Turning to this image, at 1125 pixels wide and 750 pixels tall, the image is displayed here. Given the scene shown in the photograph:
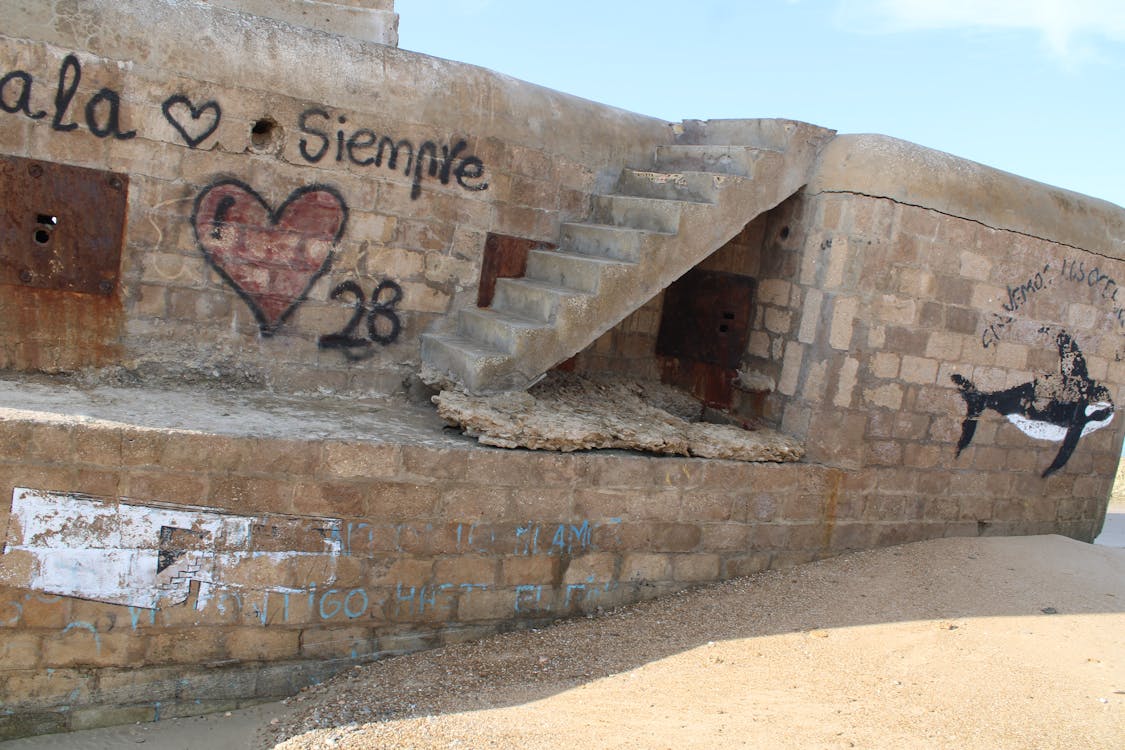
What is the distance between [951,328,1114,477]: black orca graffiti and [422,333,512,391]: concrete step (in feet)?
10.7

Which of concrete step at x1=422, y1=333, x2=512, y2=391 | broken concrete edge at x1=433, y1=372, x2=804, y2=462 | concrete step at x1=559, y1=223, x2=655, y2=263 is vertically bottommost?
broken concrete edge at x1=433, y1=372, x2=804, y2=462

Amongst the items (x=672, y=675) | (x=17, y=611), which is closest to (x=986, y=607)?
(x=672, y=675)

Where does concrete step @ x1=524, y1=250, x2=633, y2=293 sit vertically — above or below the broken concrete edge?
above

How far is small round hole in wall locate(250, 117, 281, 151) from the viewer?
5242 millimetres

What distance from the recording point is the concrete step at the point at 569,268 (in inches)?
217

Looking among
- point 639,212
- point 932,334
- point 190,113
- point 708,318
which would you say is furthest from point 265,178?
point 932,334

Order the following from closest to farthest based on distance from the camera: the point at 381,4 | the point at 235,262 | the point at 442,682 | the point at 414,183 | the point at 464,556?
the point at 442,682 → the point at 464,556 → the point at 235,262 → the point at 414,183 → the point at 381,4

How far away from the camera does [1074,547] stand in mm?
6676

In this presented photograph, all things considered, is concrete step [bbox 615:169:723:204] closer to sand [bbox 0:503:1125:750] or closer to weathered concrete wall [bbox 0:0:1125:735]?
weathered concrete wall [bbox 0:0:1125:735]

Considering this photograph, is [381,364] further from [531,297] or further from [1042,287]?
[1042,287]

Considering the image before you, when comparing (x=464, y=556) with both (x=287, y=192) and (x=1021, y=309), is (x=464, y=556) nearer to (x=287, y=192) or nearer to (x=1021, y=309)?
(x=287, y=192)

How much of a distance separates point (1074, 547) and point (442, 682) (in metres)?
4.93

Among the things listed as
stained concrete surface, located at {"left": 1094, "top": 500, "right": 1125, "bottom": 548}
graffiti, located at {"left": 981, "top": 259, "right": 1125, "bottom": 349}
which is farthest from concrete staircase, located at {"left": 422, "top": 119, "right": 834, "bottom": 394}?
stained concrete surface, located at {"left": 1094, "top": 500, "right": 1125, "bottom": 548}

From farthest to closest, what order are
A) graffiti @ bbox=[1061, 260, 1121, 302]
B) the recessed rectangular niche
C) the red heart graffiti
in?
1. graffiti @ bbox=[1061, 260, 1121, 302]
2. the recessed rectangular niche
3. the red heart graffiti
